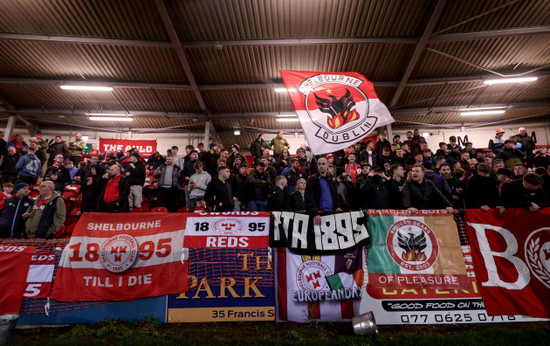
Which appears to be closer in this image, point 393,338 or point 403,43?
point 393,338

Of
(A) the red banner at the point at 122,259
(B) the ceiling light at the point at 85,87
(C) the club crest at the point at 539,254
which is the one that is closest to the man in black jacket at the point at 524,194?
(C) the club crest at the point at 539,254

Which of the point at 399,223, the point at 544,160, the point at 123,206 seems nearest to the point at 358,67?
the point at 544,160

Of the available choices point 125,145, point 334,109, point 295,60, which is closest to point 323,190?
point 334,109

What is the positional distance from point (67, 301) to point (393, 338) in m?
4.70

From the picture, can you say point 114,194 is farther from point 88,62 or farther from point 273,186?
point 88,62

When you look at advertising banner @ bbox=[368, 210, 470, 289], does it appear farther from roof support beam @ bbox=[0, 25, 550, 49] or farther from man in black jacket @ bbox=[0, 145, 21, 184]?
man in black jacket @ bbox=[0, 145, 21, 184]

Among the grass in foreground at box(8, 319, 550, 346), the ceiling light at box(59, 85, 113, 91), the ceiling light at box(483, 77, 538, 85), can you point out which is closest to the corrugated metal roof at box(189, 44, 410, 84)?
the ceiling light at box(483, 77, 538, 85)

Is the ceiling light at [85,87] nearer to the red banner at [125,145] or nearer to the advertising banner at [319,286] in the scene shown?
the red banner at [125,145]

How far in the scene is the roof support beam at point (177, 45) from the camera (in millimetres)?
9492

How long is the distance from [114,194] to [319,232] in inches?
208

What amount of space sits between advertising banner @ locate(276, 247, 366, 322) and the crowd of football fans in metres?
0.85

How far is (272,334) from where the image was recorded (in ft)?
12.6

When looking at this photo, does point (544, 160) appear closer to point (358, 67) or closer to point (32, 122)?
point (358, 67)

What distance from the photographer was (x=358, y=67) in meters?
12.7
